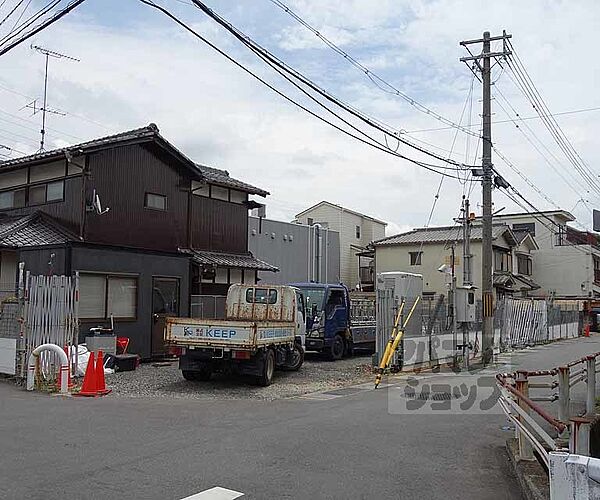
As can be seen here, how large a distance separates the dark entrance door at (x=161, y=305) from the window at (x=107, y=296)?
872 mm

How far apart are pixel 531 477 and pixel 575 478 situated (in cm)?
325

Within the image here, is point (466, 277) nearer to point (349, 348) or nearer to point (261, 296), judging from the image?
point (349, 348)

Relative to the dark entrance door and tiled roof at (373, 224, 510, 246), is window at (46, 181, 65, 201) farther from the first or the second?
tiled roof at (373, 224, 510, 246)

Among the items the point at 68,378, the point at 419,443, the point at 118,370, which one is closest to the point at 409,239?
the point at 118,370

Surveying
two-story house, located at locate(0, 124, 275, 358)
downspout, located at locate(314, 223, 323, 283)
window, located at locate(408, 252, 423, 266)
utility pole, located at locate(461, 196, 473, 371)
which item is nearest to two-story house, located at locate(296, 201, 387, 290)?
window, located at locate(408, 252, 423, 266)

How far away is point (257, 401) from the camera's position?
1375 cm

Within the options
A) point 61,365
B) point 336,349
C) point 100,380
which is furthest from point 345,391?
point 336,349

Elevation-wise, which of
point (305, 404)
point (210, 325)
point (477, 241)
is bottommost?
point (305, 404)

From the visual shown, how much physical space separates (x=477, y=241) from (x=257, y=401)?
33.2 m

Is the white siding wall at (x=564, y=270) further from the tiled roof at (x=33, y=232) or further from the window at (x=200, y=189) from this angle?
the tiled roof at (x=33, y=232)

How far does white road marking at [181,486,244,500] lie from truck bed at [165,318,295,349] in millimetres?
7457

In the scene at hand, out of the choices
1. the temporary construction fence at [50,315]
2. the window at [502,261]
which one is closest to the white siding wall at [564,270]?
the window at [502,261]

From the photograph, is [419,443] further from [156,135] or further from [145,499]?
[156,135]

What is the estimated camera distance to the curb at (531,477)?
21.5ft
